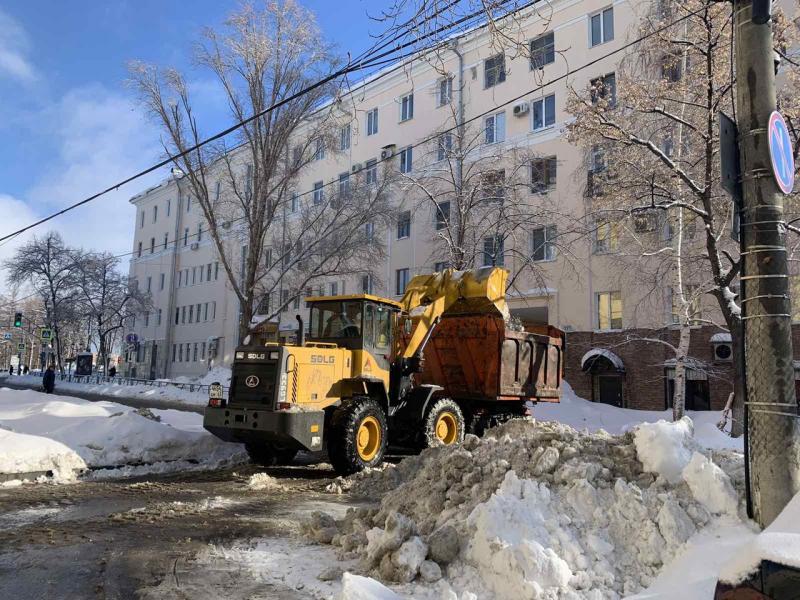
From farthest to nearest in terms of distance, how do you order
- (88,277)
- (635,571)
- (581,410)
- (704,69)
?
1. (88,277)
2. (581,410)
3. (704,69)
4. (635,571)

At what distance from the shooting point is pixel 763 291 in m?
3.97

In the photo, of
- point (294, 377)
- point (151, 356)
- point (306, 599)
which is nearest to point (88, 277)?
point (151, 356)

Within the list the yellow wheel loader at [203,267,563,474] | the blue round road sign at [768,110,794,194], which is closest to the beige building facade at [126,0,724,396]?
the yellow wheel loader at [203,267,563,474]

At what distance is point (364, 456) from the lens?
10.0m

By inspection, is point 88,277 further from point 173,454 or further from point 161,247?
point 173,454

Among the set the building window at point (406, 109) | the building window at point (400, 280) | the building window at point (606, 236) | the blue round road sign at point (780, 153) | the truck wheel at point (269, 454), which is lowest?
the truck wheel at point (269, 454)

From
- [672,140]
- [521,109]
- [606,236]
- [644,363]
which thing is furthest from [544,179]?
[606,236]

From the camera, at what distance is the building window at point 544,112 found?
26.3 meters

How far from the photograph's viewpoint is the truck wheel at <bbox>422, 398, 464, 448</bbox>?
36.3 ft

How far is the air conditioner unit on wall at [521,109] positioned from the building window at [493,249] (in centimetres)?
706

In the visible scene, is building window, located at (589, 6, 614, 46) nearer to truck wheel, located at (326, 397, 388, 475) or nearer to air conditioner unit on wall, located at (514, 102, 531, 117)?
air conditioner unit on wall, located at (514, 102, 531, 117)

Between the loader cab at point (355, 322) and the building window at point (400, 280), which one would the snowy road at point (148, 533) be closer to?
the loader cab at point (355, 322)

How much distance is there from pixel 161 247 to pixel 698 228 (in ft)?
159

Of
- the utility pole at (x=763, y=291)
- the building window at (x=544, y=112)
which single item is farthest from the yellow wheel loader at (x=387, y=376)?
the building window at (x=544, y=112)
